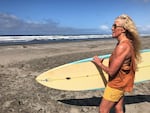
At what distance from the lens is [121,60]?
11.0ft

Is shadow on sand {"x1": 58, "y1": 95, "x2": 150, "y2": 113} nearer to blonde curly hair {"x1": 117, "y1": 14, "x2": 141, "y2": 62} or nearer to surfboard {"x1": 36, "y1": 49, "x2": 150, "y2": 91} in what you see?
surfboard {"x1": 36, "y1": 49, "x2": 150, "y2": 91}

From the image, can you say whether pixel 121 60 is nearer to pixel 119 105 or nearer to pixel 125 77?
pixel 125 77

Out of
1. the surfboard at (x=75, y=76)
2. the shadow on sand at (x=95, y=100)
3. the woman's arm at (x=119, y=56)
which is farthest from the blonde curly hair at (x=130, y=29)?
the shadow on sand at (x=95, y=100)

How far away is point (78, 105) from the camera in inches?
233

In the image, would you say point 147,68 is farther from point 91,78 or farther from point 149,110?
point 91,78

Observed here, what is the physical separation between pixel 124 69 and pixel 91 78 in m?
2.00

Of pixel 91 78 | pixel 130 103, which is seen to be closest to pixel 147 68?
pixel 130 103

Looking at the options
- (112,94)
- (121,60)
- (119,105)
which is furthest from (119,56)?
(119,105)

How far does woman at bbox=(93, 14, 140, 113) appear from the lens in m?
3.35

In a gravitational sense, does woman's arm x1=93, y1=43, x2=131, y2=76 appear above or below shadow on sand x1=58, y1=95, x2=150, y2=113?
above

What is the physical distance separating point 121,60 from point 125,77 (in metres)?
0.33

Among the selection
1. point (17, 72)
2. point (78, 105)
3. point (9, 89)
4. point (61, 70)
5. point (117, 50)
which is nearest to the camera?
point (117, 50)

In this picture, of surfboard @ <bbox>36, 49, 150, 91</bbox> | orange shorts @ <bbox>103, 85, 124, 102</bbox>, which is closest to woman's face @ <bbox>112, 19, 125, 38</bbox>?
orange shorts @ <bbox>103, 85, 124, 102</bbox>

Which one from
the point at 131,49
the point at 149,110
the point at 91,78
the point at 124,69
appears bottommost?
the point at 149,110
